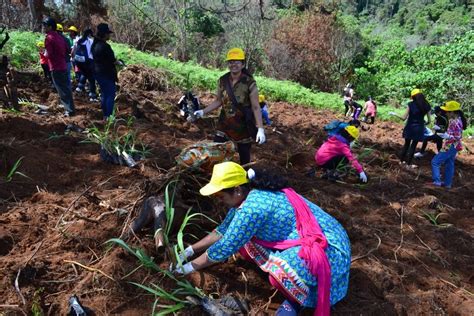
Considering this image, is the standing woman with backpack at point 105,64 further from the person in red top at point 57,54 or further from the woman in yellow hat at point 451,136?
the woman in yellow hat at point 451,136

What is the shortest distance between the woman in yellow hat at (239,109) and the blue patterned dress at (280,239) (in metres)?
1.45

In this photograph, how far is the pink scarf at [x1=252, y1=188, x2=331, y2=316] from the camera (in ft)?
6.55

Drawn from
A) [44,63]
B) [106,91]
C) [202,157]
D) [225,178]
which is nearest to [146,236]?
[202,157]

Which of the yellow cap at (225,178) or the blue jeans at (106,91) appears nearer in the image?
the yellow cap at (225,178)

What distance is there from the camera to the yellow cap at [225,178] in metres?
2.05

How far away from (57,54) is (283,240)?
14.3 ft

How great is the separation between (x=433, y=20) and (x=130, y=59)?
1628 inches

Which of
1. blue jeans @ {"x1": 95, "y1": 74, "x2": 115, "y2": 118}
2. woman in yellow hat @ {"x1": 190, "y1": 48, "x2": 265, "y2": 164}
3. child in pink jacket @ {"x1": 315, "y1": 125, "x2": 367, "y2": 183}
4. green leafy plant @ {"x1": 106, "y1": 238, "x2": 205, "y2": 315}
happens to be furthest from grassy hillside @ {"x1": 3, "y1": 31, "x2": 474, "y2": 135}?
green leafy plant @ {"x1": 106, "y1": 238, "x2": 205, "y2": 315}

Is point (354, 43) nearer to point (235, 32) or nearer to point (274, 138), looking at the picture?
point (235, 32)

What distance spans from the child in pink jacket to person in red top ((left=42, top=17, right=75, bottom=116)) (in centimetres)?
356

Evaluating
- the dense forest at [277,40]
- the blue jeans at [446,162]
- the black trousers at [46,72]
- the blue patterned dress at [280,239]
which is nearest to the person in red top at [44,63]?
the black trousers at [46,72]

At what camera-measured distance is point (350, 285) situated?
8.38 ft

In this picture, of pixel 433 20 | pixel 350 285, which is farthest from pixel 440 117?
pixel 433 20

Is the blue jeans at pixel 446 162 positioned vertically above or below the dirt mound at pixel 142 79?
below
